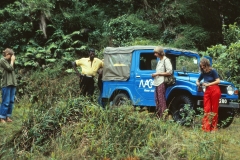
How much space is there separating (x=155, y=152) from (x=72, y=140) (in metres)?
1.48

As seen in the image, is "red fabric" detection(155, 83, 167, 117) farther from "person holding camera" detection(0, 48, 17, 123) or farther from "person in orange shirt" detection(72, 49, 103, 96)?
"person holding camera" detection(0, 48, 17, 123)

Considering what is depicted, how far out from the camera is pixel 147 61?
9.95 meters

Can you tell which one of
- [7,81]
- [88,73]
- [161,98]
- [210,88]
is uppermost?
[88,73]

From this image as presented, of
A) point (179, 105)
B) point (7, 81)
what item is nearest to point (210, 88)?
point (179, 105)

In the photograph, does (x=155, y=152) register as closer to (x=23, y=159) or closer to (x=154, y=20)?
(x=23, y=159)

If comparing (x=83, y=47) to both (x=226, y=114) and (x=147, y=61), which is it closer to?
(x=147, y=61)

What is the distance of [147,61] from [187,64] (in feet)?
3.38

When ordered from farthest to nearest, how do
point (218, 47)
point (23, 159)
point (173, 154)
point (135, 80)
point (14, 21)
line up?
point (14, 21)
point (218, 47)
point (135, 80)
point (23, 159)
point (173, 154)

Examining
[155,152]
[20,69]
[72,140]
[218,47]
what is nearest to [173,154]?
[155,152]

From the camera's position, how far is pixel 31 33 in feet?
65.5

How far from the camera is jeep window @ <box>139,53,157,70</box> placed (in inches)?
387

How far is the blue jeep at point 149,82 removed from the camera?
883 centimetres

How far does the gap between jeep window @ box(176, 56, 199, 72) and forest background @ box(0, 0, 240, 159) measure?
1.00 metres

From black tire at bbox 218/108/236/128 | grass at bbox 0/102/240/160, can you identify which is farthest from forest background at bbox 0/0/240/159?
black tire at bbox 218/108/236/128
